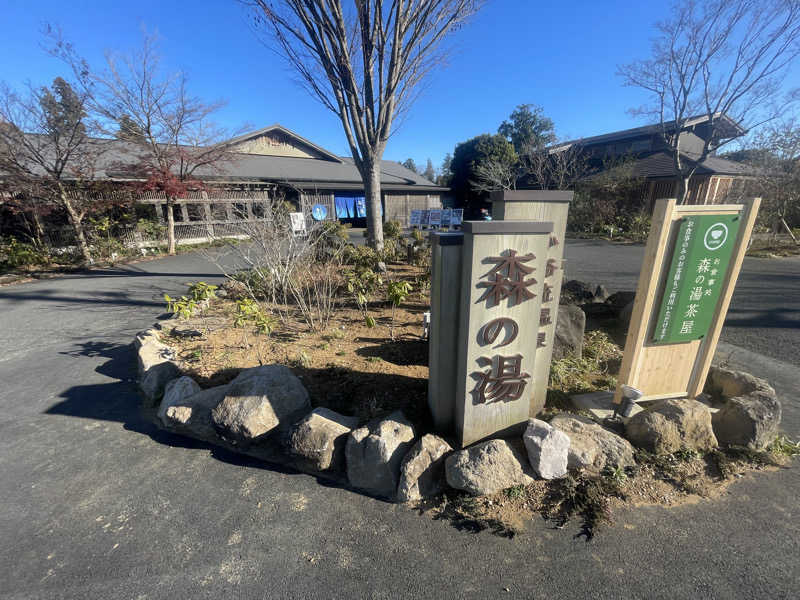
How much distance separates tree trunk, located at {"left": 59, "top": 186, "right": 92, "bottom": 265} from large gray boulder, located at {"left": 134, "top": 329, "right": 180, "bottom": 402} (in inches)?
363

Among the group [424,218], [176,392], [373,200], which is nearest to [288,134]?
[424,218]

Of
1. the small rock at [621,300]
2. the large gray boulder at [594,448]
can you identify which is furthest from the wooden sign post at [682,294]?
the small rock at [621,300]

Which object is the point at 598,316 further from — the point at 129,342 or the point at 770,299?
the point at 129,342

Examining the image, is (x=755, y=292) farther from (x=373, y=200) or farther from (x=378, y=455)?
(x=378, y=455)

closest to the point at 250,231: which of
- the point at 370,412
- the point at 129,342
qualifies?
the point at 129,342

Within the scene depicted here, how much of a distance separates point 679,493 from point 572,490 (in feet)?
2.34

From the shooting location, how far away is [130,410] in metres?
3.16

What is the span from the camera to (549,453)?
2180mm

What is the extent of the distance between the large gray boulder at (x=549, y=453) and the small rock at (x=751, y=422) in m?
1.40

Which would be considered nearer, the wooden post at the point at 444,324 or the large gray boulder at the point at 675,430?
the wooden post at the point at 444,324

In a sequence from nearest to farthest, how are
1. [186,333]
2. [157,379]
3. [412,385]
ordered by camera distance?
[412,385] < [157,379] < [186,333]

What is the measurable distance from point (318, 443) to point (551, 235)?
2.37 metres

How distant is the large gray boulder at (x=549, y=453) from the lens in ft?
7.14

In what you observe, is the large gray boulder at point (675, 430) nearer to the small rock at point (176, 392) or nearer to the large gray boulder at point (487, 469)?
the large gray boulder at point (487, 469)
